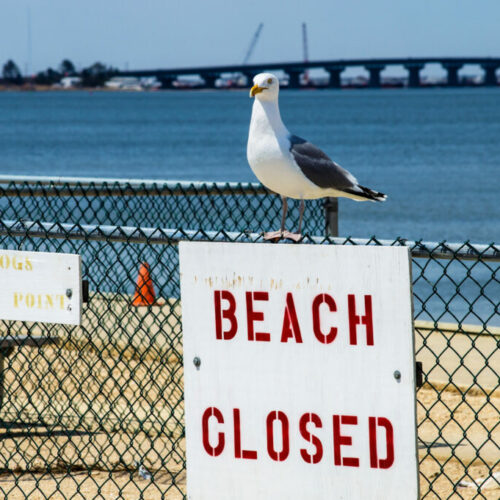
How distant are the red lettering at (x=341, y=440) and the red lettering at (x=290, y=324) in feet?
0.95

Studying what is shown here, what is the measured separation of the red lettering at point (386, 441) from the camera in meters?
3.57

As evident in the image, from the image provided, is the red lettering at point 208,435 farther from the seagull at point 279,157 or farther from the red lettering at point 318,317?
the seagull at point 279,157

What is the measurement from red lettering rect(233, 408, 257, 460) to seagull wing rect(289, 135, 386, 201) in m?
1.68

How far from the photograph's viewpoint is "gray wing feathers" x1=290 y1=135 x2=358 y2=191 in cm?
518

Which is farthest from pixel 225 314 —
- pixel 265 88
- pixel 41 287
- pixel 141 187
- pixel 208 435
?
pixel 141 187

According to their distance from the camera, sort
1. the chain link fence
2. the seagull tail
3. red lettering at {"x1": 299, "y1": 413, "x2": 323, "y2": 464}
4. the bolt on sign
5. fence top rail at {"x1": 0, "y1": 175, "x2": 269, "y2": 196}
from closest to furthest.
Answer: the bolt on sign < red lettering at {"x1": 299, "y1": 413, "x2": 323, "y2": 464} < the chain link fence < the seagull tail < fence top rail at {"x1": 0, "y1": 175, "x2": 269, "y2": 196}

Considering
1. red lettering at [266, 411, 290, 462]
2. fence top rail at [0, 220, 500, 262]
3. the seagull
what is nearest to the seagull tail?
the seagull

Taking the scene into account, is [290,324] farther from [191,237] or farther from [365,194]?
[365,194]

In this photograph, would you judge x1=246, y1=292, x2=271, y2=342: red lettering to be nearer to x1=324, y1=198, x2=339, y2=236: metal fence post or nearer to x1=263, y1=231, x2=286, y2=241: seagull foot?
x1=263, y1=231, x2=286, y2=241: seagull foot

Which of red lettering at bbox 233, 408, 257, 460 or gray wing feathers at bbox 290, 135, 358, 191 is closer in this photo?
red lettering at bbox 233, 408, 257, 460

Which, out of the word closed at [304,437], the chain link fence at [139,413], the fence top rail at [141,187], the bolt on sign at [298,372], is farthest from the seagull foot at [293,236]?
the fence top rail at [141,187]

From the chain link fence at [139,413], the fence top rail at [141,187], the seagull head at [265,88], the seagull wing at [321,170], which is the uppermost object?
the seagull head at [265,88]

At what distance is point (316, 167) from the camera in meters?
5.27

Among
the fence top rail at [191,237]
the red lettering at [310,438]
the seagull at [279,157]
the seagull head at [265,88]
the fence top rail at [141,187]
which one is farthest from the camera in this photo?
the fence top rail at [141,187]
